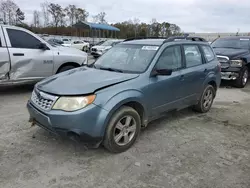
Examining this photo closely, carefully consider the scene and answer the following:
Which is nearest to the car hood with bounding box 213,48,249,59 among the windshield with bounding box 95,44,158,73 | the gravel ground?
the gravel ground

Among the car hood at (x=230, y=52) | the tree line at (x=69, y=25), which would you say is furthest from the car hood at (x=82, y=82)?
the tree line at (x=69, y=25)

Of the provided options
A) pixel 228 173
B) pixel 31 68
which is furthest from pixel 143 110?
pixel 31 68

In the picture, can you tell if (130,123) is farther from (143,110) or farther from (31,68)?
(31,68)

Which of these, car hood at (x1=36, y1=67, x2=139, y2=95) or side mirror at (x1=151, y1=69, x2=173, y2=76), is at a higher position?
side mirror at (x1=151, y1=69, x2=173, y2=76)

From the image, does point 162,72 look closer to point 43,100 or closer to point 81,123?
point 81,123

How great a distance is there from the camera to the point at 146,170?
2.93 metres

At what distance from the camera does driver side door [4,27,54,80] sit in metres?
5.73

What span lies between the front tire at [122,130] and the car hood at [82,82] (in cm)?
44

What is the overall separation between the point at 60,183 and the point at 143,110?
1.57 m

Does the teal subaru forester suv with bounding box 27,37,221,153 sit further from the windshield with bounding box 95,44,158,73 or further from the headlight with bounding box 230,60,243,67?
the headlight with bounding box 230,60,243,67

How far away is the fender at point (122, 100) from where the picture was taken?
2996 mm

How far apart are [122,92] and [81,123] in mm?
705

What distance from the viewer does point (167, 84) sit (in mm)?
3859

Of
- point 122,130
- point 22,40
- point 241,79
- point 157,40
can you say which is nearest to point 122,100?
point 122,130
